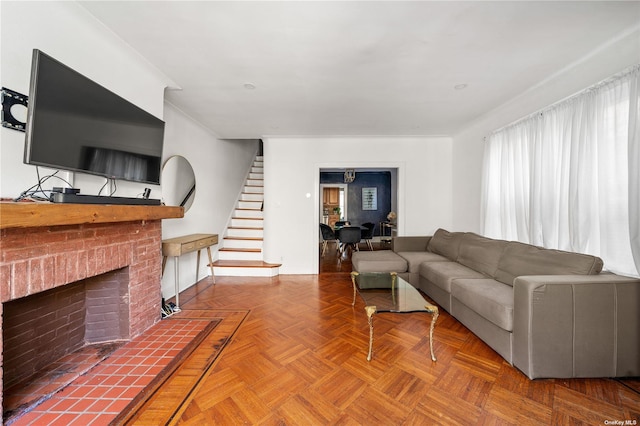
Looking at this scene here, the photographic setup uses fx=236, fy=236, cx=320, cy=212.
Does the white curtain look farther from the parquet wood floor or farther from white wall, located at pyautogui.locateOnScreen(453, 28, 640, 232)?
the parquet wood floor

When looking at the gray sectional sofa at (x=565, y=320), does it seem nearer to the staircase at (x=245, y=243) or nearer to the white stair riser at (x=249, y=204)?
the staircase at (x=245, y=243)

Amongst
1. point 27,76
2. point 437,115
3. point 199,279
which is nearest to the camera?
point 27,76

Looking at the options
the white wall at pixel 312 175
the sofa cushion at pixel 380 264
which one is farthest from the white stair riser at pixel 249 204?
the sofa cushion at pixel 380 264

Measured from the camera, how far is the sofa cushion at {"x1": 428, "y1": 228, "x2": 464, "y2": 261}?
11.1 feet

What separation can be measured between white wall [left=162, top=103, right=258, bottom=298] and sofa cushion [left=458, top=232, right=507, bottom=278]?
3883 mm

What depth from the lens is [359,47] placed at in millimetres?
1921

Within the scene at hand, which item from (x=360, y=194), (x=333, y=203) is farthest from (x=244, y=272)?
(x=360, y=194)

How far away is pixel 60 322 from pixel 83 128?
57.8 inches

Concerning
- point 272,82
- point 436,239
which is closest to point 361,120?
point 272,82

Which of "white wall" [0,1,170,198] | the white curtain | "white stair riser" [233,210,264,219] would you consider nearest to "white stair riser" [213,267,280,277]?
"white stair riser" [233,210,264,219]

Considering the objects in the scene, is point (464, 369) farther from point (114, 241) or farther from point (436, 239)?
point (114, 241)

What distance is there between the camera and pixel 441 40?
72.6 inches

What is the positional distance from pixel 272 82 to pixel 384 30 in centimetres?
122

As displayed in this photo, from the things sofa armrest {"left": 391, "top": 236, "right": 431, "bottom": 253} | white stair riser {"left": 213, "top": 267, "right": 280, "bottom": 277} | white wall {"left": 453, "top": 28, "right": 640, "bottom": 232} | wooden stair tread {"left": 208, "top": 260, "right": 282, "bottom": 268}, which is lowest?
white stair riser {"left": 213, "top": 267, "right": 280, "bottom": 277}
